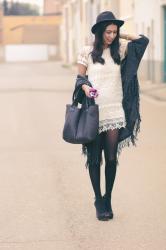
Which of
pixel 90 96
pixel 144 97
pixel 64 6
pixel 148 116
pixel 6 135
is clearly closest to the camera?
pixel 90 96

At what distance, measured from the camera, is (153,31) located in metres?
31.2

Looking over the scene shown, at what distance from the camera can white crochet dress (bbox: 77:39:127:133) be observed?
655 cm

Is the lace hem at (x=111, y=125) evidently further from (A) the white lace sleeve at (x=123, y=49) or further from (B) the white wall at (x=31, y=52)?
(B) the white wall at (x=31, y=52)

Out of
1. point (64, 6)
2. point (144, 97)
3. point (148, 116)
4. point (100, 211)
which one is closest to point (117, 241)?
point (100, 211)

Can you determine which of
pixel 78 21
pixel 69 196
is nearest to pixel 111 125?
pixel 69 196

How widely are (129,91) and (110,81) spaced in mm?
184

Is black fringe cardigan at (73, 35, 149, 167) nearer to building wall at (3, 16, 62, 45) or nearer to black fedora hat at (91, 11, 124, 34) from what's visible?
black fedora hat at (91, 11, 124, 34)

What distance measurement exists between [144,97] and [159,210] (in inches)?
657

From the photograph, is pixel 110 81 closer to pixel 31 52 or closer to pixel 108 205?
pixel 108 205

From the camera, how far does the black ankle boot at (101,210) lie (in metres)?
6.74

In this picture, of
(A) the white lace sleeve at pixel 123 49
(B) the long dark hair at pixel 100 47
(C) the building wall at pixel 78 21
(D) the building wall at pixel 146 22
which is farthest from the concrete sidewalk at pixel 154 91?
(B) the long dark hair at pixel 100 47

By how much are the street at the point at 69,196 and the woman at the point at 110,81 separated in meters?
0.41

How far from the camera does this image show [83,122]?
6.57 meters

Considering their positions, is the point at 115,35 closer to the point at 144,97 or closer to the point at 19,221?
the point at 19,221
